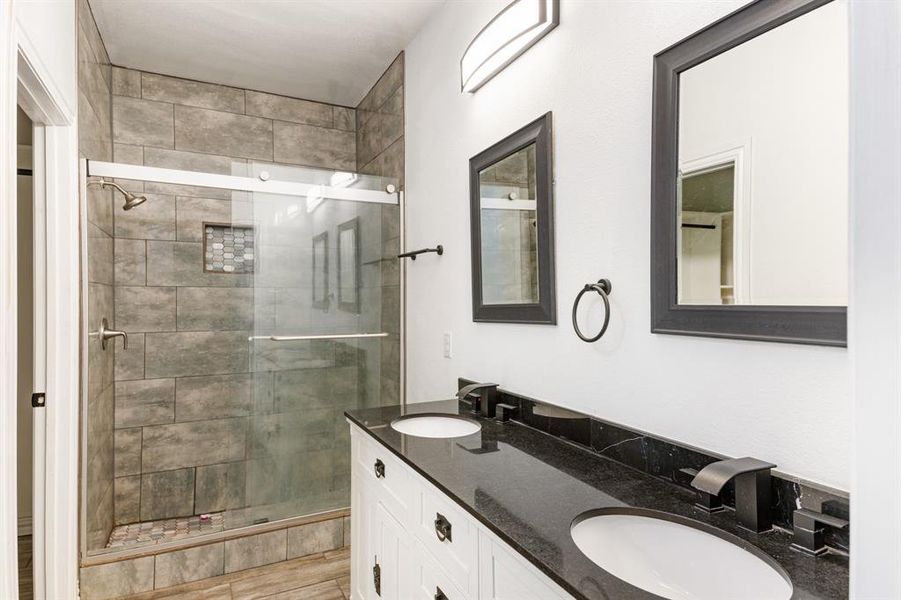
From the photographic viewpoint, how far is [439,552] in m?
1.28

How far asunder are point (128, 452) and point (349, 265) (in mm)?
1750

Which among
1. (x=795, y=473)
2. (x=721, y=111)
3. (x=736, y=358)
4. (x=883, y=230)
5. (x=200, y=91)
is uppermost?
(x=200, y=91)

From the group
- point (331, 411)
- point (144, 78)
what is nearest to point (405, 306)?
point (331, 411)

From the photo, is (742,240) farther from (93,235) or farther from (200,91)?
(200,91)

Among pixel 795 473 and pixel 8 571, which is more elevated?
pixel 795 473

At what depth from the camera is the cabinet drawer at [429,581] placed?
48.1 inches

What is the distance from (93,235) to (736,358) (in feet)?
8.66

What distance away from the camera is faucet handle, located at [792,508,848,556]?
2.85 ft

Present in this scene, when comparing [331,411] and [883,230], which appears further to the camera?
[331,411]

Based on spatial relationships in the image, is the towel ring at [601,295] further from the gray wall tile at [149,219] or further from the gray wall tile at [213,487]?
the gray wall tile at [149,219]

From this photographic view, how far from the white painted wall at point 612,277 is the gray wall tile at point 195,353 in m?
1.54

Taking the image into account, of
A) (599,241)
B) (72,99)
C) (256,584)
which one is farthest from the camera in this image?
(256,584)

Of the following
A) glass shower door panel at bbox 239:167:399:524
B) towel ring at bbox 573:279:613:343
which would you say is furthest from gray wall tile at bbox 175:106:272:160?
towel ring at bbox 573:279:613:343

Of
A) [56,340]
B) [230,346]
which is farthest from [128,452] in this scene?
[56,340]
